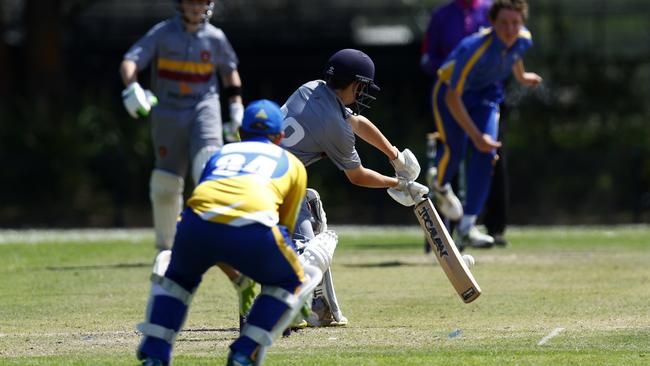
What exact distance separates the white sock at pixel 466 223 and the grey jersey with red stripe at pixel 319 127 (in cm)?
420

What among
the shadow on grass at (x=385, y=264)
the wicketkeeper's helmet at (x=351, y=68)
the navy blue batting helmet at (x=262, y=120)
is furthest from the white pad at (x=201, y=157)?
the navy blue batting helmet at (x=262, y=120)

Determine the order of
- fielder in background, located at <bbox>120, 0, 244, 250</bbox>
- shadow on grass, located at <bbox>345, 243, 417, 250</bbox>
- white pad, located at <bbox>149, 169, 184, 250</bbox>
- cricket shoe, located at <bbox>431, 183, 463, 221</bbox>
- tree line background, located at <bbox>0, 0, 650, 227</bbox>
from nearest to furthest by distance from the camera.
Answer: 1. fielder in background, located at <bbox>120, 0, 244, 250</bbox>
2. white pad, located at <bbox>149, 169, 184, 250</bbox>
3. cricket shoe, located at <bbox>431, 183, 463, 221</bbox>
4. shadow on grass, located at <bbox>345, 243, 417, 250</bbox>
5. tree line background, located at <bbox>0, 0, 650, 227</bbox>

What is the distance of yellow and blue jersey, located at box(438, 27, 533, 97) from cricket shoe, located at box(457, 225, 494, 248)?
3.96 ft

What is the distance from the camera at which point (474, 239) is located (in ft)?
41.8

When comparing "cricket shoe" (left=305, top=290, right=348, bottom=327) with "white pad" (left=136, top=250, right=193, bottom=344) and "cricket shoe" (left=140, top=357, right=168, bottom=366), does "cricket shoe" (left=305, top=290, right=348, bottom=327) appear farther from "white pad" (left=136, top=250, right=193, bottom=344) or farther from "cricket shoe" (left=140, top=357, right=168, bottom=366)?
"cricket shoe" (left=140, top=357, right=168, bottom=366)

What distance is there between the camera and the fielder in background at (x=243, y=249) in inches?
264

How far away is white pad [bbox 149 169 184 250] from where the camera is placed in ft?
42.4

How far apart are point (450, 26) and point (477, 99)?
1.21m

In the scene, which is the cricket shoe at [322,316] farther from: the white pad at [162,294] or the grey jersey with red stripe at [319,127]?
the white pad at [162,294]

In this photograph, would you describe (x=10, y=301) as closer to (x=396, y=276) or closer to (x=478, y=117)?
(x=396, y=276)

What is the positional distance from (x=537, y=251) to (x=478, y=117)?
1832 millimetres

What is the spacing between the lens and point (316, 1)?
24.7 meters

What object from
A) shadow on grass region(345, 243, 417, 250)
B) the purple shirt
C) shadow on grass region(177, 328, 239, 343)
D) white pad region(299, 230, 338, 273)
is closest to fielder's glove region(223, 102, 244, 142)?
the purple shirt

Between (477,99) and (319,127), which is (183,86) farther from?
(319,127)
